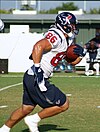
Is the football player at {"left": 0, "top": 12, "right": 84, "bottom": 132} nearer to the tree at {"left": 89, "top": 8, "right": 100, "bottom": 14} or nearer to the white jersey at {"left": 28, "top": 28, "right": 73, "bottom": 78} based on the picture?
the white jersey at {"left": 28, "top": 28, "right": 73, "bottom": 78}

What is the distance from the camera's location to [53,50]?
7.61 m

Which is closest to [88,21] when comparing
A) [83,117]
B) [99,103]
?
[99,103]

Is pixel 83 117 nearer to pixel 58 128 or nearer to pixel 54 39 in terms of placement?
pixel 58 128

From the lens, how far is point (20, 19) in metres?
31.2

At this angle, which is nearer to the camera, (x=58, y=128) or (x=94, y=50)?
(x=58, y=128)

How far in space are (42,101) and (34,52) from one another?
32.4 inches

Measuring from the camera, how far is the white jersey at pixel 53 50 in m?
7.54

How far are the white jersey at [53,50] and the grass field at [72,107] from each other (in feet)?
4.49

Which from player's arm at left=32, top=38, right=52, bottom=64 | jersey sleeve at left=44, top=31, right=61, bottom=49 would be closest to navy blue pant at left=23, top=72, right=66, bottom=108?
player's arm at left=32, top=38, right=52, bottom=64

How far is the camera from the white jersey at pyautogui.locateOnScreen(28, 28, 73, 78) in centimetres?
754

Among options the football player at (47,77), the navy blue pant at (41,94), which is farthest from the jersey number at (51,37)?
the navy blue pant at (41,94)

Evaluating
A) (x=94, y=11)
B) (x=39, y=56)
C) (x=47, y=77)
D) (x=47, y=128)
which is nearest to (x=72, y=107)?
(x=47, y=128)

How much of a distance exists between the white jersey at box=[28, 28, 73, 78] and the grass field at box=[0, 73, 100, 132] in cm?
137

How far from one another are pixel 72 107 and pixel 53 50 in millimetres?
3956
